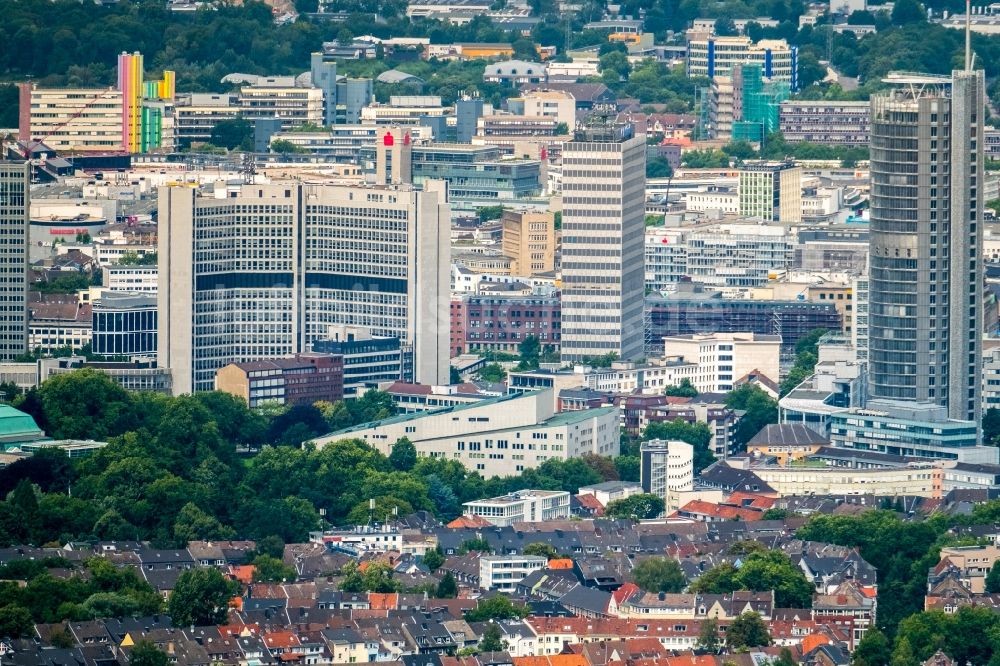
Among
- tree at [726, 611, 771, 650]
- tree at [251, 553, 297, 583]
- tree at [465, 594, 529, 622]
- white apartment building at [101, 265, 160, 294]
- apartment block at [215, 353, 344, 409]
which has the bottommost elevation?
tree at [726, 611, 771, 650]

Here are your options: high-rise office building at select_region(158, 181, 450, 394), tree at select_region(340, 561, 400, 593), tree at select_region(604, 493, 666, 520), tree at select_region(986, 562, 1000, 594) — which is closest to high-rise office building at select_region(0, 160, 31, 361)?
high-rise office building at select_region(158, 181, 450, 394)

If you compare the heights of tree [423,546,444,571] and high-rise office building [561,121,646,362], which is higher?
high-rise office building [561,121,646,362]

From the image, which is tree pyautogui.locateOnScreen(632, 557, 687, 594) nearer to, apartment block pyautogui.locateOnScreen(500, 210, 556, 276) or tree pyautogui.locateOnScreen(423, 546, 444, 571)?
tree pyautogui.locateOnScreen(423, 546, 444, 571)

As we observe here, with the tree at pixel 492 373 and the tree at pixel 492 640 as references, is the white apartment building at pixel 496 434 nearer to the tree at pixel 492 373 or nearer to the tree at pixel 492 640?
the tree at pixel 492 373

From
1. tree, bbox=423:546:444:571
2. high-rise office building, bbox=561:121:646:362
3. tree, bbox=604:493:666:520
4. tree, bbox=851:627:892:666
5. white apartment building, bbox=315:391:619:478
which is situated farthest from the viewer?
high-rise office building, bbox=561:121:646:362

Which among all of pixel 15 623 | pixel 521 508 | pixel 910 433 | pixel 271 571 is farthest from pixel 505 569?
pixel 910 433

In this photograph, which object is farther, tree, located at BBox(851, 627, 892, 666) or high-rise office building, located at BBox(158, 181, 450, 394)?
high-rise office building, located at BBox(158, 181, 450, 394)

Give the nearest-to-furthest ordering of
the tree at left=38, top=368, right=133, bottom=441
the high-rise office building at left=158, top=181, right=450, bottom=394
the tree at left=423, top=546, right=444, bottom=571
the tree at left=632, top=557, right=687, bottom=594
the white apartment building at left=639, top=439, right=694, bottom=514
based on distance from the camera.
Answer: the tree at left=632, top=557, right=687, bottom=594 < the tree at left=423, top=546, right=444, bottom=571 < the white apartment building at left=639, top=439, right=694, bottom=514 < the tree at left=38, top=368, right=133, bottom=441 < the high-rise office building at left=158, top=181, right=450, bottom=394
